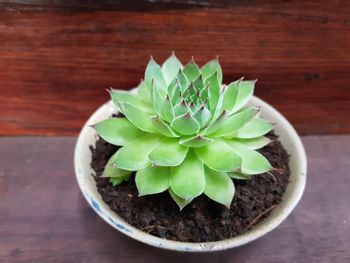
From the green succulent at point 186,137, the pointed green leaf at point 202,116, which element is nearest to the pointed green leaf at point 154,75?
the green succulent at point 186,137

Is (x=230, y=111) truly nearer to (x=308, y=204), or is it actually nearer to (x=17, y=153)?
(x=308, y=204)

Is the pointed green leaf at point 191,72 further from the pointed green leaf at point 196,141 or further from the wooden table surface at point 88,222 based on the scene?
the wooden table surface at point 88,222

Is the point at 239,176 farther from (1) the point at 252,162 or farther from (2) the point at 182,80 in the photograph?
(2) the point at 182,80

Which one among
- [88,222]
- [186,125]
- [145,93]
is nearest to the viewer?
[186,125]

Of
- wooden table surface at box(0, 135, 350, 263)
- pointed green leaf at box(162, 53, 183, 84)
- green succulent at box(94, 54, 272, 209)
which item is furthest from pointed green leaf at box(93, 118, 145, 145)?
wooden table surface at box(0, 135, 350, 263)

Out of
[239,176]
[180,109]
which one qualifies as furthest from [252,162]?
[180,109]

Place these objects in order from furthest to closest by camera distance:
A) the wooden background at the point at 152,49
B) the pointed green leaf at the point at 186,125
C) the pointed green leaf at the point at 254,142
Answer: the wooden background at the point at 152,49 → the pointed green leaf at the point at 254,142 → the pointed green leaf at the point at 186,125

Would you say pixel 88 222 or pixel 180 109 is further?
pixel 88 222

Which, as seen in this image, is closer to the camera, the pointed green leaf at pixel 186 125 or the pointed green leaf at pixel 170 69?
the pointed green leaf at pixel 186 125
